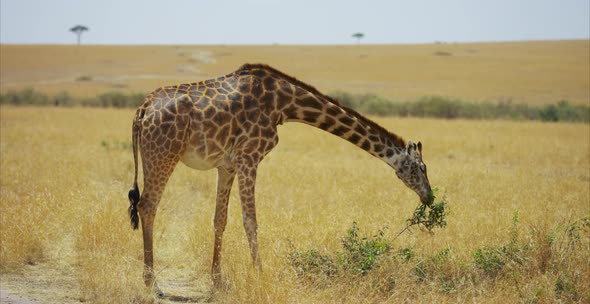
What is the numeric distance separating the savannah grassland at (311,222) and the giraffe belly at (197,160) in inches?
49.1

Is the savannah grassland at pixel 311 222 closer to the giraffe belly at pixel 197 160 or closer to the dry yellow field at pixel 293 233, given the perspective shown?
the dry yellow field at pixel 293 233

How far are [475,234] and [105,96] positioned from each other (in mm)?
34226

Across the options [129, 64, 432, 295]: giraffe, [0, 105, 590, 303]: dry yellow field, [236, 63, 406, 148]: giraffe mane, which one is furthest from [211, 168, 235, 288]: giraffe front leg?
[236, 63, 406, 148]: giraffe mane

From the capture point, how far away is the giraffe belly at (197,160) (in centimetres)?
762

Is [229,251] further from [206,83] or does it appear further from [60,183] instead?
[60,183]

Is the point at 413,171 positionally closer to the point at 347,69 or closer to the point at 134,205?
the point at 134,205

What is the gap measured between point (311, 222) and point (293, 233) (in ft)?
1.91

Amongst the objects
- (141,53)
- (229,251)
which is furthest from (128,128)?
(141,53)

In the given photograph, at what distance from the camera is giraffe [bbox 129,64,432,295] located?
24.2 feet

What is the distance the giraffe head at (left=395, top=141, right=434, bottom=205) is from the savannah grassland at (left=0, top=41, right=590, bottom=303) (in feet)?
2.54

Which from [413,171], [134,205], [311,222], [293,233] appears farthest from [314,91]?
[134,205]

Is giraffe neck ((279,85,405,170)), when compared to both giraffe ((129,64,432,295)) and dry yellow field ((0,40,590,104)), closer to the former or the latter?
giraffe ((129,64,432,295))

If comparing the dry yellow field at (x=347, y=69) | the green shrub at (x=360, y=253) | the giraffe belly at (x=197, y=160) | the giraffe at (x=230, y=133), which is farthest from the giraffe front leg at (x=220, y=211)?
the dry yellow field at (x=347, y=69)

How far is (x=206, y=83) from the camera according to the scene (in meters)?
7.98
